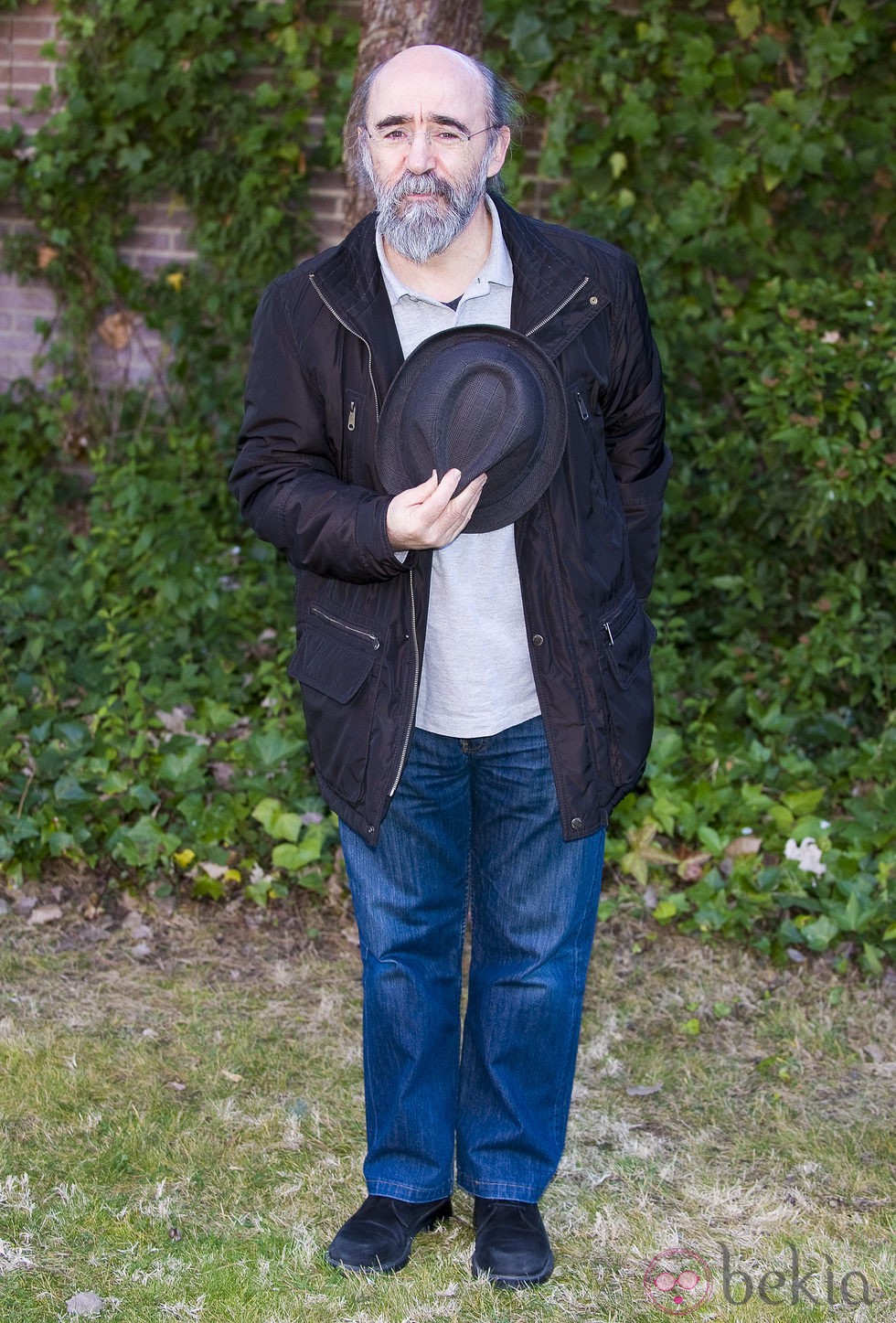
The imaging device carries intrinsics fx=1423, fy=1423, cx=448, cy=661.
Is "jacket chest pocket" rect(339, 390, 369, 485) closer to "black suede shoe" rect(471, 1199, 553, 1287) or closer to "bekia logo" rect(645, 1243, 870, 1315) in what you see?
"black suede shoe" rect(471, 1199, 553, 1287)

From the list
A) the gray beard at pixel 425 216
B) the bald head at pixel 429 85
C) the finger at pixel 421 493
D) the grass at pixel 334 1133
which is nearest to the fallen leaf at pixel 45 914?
the grass at pixel 334 1133

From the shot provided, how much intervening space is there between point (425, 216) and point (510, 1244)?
1.89 m

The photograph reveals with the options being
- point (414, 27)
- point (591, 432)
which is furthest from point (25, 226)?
point (591, 432)

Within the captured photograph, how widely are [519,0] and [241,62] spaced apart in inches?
43.9

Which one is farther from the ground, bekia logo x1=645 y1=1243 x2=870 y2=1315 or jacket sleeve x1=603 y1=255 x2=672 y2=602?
jacket sleeve x1=603 y1=255 x2=672 y2=602

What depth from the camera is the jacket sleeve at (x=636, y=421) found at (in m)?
2.61

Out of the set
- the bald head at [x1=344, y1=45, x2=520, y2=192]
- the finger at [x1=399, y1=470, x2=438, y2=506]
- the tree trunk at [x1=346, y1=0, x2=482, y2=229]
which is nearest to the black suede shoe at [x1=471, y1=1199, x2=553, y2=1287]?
the finger at [x1=399, y1=470, x2=438, y2=506]

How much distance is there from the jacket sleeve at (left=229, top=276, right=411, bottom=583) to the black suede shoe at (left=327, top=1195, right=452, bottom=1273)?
1256mm

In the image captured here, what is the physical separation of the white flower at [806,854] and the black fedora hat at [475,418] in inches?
82.8

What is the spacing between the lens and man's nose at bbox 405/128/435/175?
2361 millimetres

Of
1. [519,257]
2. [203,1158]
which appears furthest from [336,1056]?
[519,257]

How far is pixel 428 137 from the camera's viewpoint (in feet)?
7.84

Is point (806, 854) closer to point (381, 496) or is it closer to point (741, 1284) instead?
point (741, 1284)

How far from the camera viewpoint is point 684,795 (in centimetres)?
433
